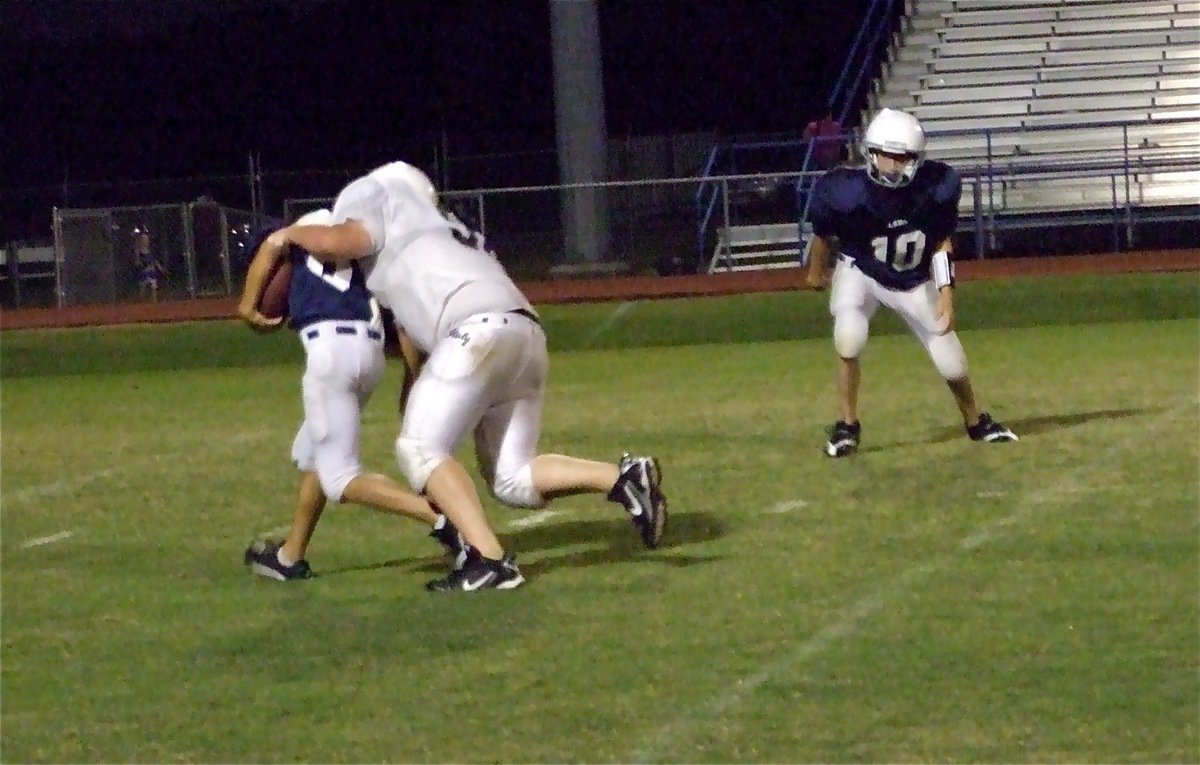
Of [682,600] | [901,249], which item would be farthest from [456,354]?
[901,249]

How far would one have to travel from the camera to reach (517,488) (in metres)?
6.62

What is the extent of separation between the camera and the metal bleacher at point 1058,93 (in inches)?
866

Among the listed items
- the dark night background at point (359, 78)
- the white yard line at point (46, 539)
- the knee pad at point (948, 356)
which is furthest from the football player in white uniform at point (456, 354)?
the dark night background at point (359, 78)

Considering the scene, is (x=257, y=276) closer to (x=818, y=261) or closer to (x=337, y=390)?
(x=337, y=390)

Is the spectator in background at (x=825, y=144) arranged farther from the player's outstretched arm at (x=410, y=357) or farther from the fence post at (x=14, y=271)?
the player's outstretched arm at (x=410, y=357)

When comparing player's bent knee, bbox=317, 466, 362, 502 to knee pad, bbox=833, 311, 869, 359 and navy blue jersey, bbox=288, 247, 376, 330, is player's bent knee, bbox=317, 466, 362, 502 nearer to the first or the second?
navy blue jersey, bbox=288, 247, 376, 330

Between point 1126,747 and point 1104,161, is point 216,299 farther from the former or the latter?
point 1126,747

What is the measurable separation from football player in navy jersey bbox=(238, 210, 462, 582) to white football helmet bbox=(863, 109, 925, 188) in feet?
9.33

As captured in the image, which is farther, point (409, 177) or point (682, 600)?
point (409, 177)

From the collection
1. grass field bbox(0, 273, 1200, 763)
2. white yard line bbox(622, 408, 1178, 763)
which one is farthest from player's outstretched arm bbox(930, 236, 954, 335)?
white yard line bbox(622, 408, 1178, 763)

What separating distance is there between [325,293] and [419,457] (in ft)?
2.31

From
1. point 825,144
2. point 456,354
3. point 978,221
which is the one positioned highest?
point 825,144

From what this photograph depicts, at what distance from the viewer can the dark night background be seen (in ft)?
132

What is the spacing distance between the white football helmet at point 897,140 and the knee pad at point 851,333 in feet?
2.63
